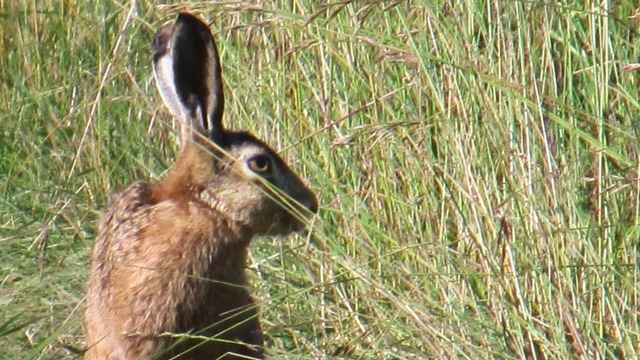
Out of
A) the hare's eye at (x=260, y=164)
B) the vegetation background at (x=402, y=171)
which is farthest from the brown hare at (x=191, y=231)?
the vegetation background at (x=402, y=171)

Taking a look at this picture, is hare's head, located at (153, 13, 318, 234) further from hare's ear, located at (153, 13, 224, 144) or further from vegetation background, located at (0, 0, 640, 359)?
vegetation background, located at (0, 0, 640, 359)

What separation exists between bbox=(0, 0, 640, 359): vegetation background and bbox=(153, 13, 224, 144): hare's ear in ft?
0.63

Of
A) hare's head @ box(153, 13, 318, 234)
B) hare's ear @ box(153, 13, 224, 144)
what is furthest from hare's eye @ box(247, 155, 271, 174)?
hare's ear @ box(153, 13, 224, 144)

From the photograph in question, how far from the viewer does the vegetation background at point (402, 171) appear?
3891mm

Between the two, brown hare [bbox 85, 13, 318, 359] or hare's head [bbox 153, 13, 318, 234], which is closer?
brown hare [bbox 85, 13, 318, 359]

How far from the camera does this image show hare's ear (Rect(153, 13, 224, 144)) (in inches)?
159

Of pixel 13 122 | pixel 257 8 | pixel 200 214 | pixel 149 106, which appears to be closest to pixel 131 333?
pixel 200 214

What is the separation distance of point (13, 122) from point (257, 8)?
56.5 inches

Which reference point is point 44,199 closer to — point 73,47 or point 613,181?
point 73,47

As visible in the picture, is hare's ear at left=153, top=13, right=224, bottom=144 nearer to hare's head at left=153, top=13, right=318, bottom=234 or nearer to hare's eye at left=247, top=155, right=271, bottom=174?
hare's head at left=153, top=13, right=318, bottom=234

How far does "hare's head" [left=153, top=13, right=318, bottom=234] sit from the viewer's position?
3998mm

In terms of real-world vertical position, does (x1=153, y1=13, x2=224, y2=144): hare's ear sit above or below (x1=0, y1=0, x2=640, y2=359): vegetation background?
above

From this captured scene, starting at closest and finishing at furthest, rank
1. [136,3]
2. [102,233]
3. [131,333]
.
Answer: [131,333] < [102,233] < [136,3]

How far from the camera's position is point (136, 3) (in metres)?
4.80
